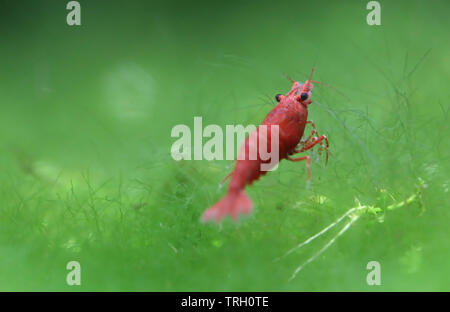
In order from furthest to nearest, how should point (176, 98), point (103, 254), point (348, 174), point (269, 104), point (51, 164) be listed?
point (176, 98), point (51, 164), point (269, 104), point (348, 174), point (103, 254)

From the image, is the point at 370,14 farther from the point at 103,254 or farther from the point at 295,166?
the point at 103,254

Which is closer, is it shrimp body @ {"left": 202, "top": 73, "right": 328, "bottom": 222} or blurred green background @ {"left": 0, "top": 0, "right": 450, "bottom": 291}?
shrimp body @ {"left": 202, "top": 73, "right": 328, "bottom": 222}

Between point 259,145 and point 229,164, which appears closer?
point 259,145
